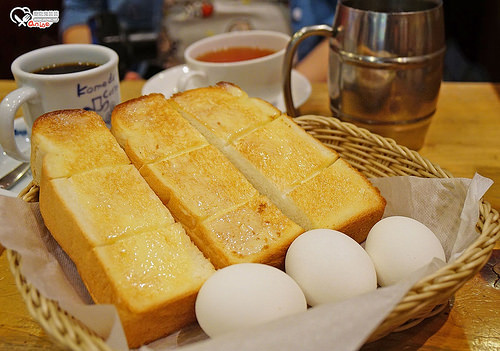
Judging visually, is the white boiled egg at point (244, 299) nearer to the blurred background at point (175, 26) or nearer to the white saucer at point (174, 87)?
the white saucer at point (174, 87)

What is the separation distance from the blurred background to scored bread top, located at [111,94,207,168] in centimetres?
98

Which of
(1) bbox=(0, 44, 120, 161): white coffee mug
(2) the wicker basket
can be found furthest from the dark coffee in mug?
(2) the wicker basket

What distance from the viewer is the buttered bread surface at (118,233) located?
0.77 m

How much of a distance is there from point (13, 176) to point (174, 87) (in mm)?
623

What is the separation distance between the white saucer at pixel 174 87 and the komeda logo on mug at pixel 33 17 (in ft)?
2.39

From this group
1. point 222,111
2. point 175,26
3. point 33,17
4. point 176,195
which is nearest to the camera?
point 176,195

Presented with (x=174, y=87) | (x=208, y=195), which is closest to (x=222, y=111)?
(x=208, y=195)

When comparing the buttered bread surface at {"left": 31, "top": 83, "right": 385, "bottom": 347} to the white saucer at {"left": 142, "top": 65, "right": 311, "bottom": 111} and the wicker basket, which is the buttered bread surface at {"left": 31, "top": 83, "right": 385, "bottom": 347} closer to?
the wicker basket

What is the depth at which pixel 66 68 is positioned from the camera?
123cm

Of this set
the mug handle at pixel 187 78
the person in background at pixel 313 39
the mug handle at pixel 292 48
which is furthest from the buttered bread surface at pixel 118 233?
the person in background at pixel 313 39

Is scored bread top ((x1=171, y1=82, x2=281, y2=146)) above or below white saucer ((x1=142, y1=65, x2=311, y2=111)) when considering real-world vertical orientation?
above

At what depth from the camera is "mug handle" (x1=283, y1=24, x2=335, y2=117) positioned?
1312 millimetres

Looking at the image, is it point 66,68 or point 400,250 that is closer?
point 400,250

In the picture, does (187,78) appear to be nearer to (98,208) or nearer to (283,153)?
(283,153)
